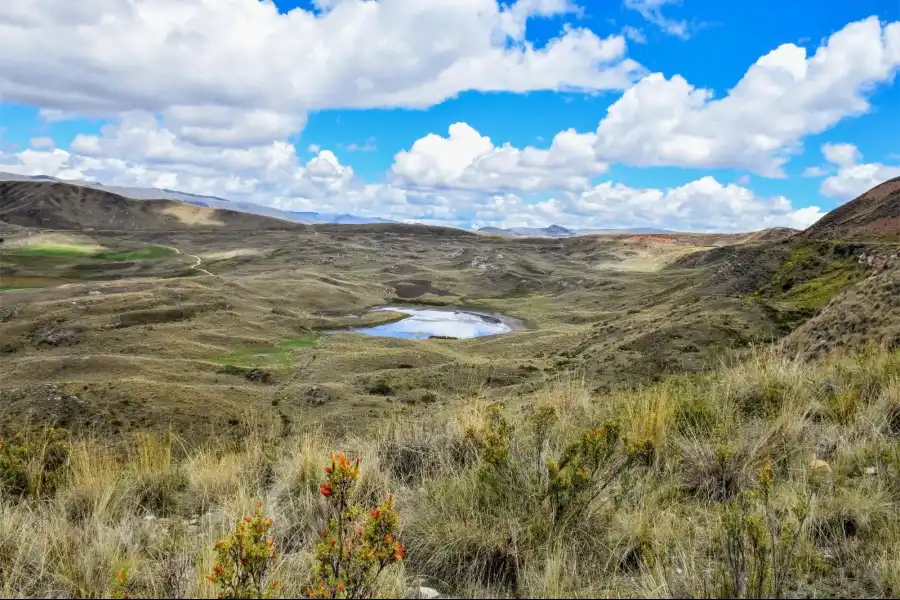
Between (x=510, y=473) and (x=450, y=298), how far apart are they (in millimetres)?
55150

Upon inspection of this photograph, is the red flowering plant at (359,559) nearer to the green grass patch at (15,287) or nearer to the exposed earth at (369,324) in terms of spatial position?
the exposed earth at (369,324)

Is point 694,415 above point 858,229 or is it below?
below

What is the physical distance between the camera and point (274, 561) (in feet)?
12.7

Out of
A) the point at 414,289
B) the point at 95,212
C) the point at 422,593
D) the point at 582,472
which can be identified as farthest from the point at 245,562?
the point at 95,212

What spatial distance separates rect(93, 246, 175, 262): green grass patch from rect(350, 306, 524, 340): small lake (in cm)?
5204

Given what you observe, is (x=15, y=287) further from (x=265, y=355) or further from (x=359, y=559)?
Result: (x=359, y=559)

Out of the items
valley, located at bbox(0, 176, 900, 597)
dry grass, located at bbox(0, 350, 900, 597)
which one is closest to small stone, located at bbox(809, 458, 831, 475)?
dry grass, located at bbox(0, 350, 900, 597)

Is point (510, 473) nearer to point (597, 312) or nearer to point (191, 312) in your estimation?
point (191, 312)

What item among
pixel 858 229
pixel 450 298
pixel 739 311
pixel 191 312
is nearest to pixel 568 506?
pixel 739 311

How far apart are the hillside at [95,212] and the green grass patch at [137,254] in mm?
67944

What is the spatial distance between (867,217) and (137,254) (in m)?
91.3

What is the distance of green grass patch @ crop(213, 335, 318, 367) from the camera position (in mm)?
30688

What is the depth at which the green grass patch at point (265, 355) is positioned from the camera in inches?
1208

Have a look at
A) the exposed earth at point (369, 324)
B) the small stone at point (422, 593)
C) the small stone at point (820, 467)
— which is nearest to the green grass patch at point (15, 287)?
the exposed earth at point (369, 324)
